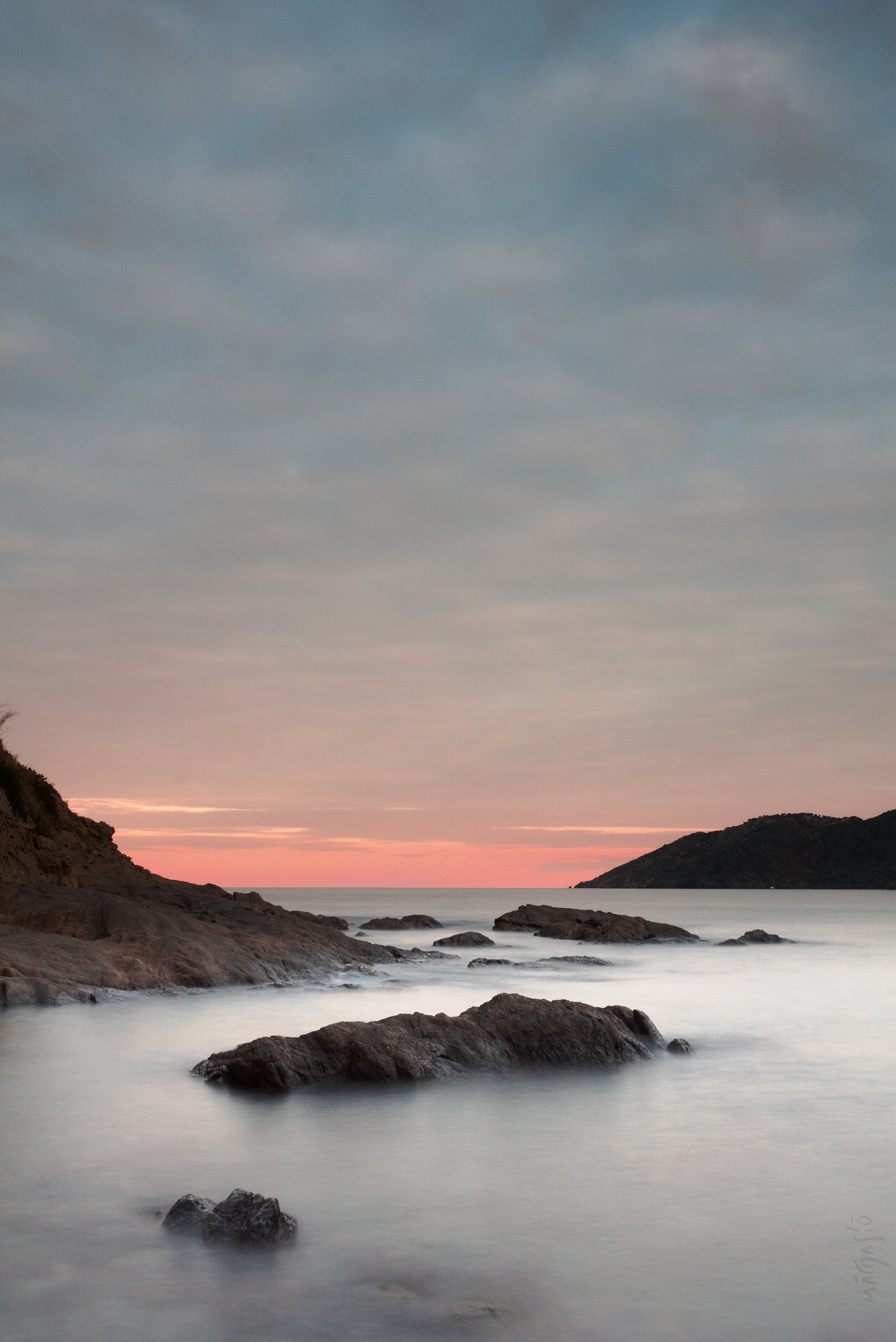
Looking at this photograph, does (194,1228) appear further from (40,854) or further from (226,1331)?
(40,854)

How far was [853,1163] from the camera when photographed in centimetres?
997

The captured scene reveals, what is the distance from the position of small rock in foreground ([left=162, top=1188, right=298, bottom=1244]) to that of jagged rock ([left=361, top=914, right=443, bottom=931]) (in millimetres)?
52719

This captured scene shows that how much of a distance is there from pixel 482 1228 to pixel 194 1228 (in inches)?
81.9

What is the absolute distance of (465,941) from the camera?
45.9 metres

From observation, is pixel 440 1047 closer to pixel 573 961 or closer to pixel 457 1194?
pixel 457 1194

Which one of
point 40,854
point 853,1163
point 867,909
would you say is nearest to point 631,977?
point 40,854

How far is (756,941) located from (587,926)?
849 cm
